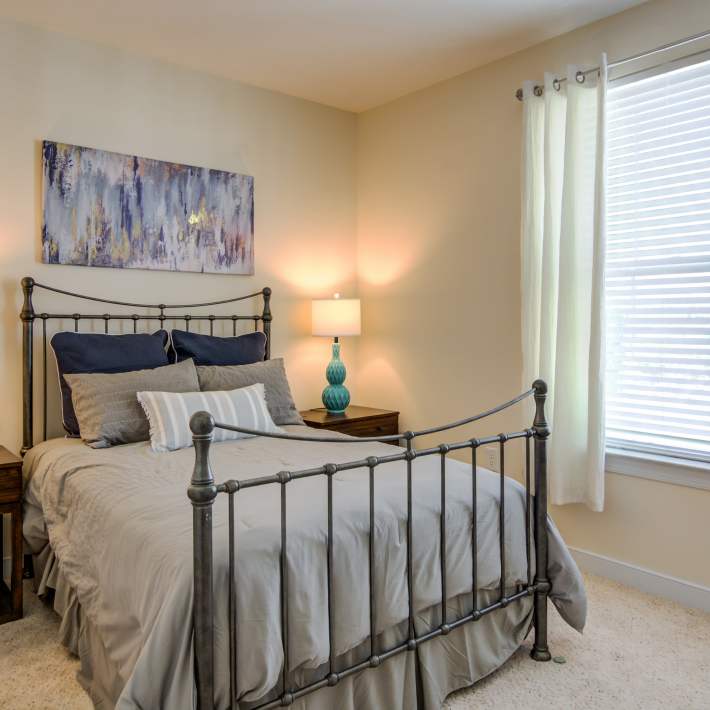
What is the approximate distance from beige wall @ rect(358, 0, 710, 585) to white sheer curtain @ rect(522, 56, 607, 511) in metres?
0.21

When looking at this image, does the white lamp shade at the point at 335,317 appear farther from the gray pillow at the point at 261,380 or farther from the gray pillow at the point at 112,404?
the gray pillow at the point at 112,404

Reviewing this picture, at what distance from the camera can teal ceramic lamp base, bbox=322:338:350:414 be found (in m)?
3.85

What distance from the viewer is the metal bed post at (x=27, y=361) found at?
295 centimetres

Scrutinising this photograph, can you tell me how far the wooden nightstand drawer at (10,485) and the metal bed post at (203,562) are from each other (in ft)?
4.58

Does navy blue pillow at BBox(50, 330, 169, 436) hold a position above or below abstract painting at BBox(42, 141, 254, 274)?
below

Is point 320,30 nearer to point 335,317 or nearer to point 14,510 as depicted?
point 335,317

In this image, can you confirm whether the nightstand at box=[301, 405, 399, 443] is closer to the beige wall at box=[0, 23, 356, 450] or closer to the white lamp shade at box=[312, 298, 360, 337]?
the beige wall at box=[0, 23, 356, 450]

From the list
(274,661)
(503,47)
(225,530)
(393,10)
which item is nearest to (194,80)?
(393,10)

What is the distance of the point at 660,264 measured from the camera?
283 cm

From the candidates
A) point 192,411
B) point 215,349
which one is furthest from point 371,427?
point 192,411

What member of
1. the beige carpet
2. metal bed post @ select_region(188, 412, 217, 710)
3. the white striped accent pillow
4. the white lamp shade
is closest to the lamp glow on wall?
the white lamp shade

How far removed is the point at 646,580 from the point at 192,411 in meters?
2.14

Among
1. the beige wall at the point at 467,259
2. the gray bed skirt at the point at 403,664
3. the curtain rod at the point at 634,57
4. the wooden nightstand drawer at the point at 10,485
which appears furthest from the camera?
the beige wall at the point at 467,259

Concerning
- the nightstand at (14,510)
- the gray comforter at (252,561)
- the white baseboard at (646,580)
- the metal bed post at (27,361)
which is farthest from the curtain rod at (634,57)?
the nightstand at (14,510)
